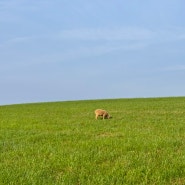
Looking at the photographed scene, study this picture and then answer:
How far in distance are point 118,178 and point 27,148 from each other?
525 cm

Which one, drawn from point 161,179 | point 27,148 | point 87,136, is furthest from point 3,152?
point 161,179

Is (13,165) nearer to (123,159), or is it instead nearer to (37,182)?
(37,182)

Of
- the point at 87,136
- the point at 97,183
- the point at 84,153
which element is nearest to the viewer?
the point at 97,183

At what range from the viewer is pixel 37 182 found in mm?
9664

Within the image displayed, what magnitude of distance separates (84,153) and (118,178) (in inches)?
105

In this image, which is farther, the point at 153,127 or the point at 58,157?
the point at 153,127

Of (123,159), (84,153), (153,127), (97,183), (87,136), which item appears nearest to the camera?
(97,183)

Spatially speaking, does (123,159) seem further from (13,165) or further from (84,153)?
(13,165)

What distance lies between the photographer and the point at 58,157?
12.0m

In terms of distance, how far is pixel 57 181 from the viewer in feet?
31.6

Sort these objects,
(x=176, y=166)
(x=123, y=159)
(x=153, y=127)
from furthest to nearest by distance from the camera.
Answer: (x=153, y=127) → (x=123, y=159) → (x=176, y=166)

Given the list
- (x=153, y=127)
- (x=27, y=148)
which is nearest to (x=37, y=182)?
(x=27, y=148)

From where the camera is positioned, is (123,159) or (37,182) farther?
(123,159)

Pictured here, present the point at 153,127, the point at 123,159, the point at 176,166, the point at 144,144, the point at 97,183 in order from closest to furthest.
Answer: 1. the point at 97,183
2. the point at 176,166
3. the point at 123,159
4. the point at 144,144
5. the point at 153,127
